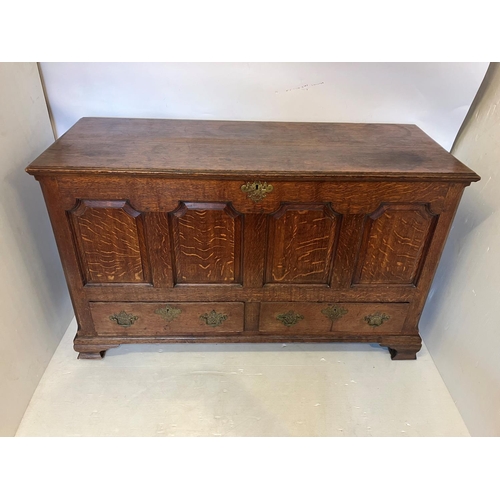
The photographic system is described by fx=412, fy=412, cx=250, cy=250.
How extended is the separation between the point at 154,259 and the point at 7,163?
607mm

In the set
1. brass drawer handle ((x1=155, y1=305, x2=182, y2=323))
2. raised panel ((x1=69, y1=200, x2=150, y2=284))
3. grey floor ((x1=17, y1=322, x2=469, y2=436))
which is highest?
raised panel ((x1=69, y1=200, x2=150, y2=284))

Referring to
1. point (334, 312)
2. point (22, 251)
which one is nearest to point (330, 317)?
point (334, 312)

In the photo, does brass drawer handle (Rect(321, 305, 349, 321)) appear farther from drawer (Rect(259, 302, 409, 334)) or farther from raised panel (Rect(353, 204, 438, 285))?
raised panel (Rect(353, 204, 438, 285))

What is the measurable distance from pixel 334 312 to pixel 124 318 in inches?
33.6

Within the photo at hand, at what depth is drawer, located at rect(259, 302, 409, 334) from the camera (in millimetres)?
1665

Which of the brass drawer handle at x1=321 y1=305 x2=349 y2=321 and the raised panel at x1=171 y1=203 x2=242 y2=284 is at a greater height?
the raised panel at x1=171 y1=203 x2=242 y2=284

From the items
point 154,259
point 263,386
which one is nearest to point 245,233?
point 154,259

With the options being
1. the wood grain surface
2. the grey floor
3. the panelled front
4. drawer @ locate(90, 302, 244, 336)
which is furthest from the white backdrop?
the grey floor

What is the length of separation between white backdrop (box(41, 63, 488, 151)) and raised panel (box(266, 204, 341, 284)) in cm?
56

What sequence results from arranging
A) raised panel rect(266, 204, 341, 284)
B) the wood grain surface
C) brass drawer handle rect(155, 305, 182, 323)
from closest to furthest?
1. the wood grain surface
2. raised panel rect(266, 204, 341, 284)
3. brass drawer handle rect(155, 305, 182, 323)

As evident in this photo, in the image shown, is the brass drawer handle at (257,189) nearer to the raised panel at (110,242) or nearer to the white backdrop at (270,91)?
the raised panel at (110,242)

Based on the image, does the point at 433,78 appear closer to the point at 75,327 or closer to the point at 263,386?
the point at 263,386

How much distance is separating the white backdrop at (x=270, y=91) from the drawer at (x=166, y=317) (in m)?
0.79

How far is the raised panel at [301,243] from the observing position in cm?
143
